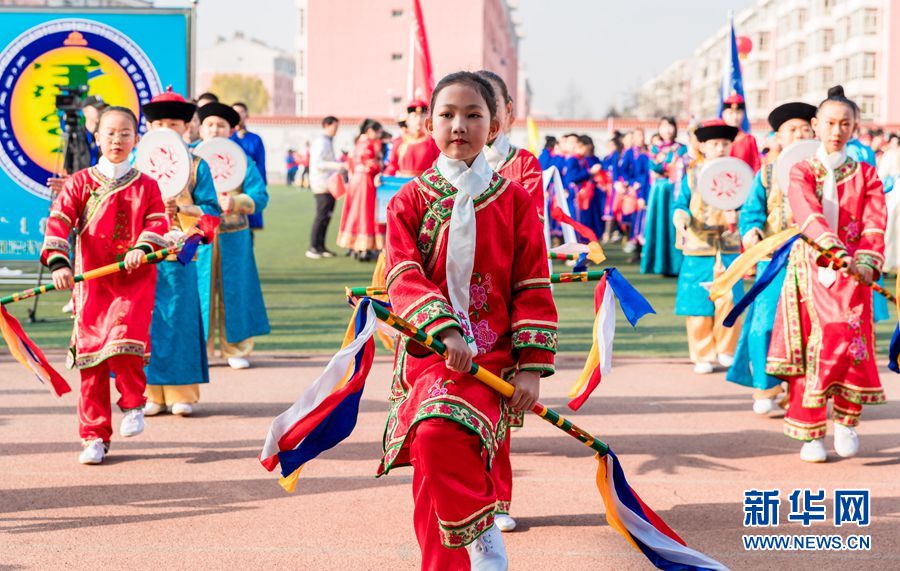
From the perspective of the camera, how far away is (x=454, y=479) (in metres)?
3.39

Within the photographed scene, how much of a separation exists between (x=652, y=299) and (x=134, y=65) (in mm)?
5741

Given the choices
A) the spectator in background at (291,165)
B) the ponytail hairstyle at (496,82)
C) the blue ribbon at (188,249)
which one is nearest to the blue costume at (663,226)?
the blue ribbon at (188,249)

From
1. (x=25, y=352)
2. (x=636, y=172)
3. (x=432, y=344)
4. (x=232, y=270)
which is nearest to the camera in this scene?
(x=432, y=344)

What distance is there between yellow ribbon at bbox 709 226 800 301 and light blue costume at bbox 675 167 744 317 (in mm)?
2631

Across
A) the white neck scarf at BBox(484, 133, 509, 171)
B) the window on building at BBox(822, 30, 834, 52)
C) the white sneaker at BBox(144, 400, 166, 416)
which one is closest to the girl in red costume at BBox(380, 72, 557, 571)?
the white neck scarf at BBox(484, 133, 509, 171)

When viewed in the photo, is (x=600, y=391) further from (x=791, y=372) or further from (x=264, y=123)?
(x=264, y=123)

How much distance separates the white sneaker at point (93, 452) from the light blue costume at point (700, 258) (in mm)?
4354

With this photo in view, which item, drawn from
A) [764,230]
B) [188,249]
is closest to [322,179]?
[764,230]

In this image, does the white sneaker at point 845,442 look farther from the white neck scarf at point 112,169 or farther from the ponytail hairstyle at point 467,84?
the white neck scarf at point 112,169

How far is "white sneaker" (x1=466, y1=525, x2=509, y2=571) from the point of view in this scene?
3.62 meters

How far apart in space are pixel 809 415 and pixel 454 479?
291 centimetres

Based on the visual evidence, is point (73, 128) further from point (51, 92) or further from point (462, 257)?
point (462, 257)

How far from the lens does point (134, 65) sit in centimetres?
1021

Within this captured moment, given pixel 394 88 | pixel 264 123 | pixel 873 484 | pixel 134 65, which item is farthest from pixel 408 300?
pixel 394 88
